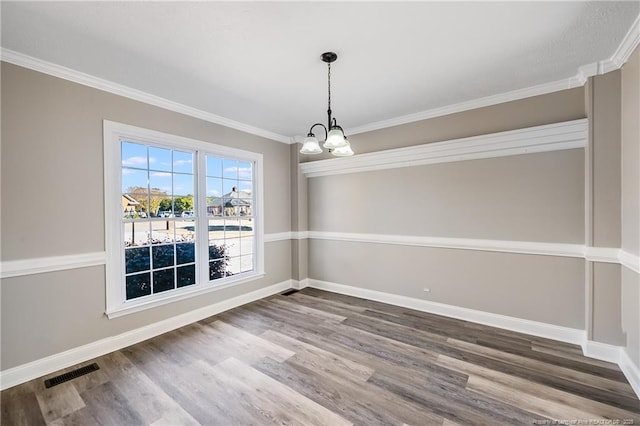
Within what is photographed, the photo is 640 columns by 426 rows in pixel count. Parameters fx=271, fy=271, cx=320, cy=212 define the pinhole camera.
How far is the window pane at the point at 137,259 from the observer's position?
301 centimetres

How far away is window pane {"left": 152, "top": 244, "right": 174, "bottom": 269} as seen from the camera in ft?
10.6

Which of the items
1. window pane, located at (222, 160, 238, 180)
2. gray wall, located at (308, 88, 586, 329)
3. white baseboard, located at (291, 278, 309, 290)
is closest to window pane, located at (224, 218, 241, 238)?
window pane, located at (222, 160, 238, 180)

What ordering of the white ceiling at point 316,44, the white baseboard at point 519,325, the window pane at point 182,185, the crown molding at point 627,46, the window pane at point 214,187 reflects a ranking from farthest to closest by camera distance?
the window pane at point 214,187, the window pane at point 182,185, the white baseboard at point 519,325, the crown molding at point 627,46, the white ceiling at point 316,44

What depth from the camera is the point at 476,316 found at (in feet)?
11.1

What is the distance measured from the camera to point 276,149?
15.5ft

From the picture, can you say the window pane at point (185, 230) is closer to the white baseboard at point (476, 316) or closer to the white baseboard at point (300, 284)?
the white baseboard at point (300, 284)

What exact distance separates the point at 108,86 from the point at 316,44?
87.2 inches

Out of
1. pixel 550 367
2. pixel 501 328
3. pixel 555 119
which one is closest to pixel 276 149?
pixel 555 119

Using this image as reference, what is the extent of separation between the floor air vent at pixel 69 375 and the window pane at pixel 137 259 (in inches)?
36.6

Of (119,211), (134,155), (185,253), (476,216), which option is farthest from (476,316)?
(134,155)

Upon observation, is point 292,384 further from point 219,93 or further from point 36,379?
point 219,93

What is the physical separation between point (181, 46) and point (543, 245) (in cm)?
408

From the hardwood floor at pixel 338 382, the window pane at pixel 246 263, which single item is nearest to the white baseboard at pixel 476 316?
the hardwood floor at pixel 338 382

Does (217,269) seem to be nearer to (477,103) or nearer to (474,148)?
(474,148)
